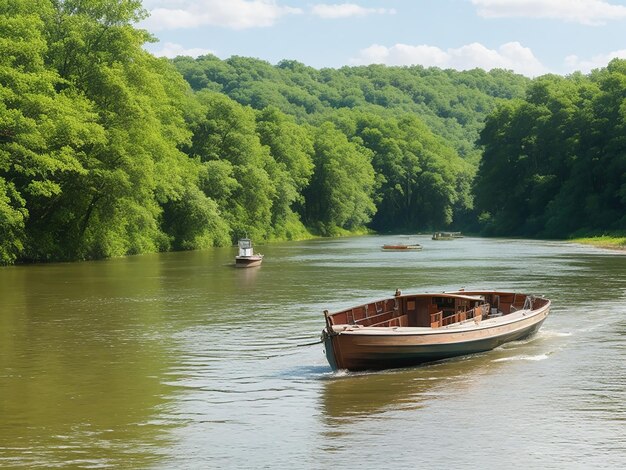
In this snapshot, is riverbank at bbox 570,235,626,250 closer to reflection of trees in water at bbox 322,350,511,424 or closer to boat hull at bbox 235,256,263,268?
boat hull at bbox 235,256,263,268

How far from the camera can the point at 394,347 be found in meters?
24.4

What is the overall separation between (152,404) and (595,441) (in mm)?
9134

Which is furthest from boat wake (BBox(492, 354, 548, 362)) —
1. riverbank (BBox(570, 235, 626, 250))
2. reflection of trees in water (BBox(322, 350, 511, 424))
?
riverbank (BBox(570, 235, 626, 250))

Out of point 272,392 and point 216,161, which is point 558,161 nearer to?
point 216,161

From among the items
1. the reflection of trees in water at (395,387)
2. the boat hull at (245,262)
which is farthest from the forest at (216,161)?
the reflection of trees in water at (395,387)

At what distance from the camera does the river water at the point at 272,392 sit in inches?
672

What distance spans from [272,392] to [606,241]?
78785 mm

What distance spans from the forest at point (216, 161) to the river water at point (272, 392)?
2173 cm

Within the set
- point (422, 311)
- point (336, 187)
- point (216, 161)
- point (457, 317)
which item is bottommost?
point (457, 317)

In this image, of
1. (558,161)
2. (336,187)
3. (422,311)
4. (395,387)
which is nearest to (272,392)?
(395,387)

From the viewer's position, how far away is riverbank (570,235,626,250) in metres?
87.2

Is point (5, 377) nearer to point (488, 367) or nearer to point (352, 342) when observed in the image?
point (352, 342)

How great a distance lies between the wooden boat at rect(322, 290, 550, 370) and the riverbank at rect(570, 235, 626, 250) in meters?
56.0

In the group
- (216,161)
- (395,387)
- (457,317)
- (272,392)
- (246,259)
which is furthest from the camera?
(216,161)
